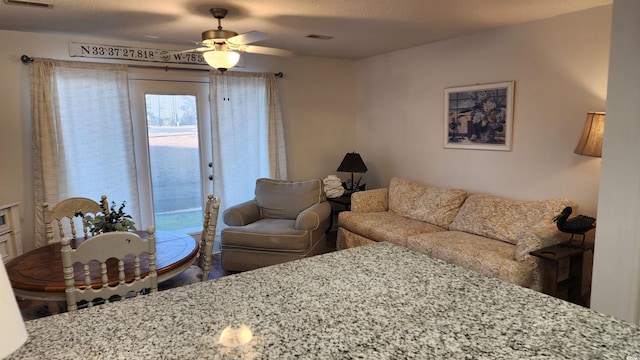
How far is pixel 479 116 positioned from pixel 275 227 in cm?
232

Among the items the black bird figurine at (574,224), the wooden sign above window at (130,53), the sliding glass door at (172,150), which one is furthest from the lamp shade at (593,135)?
the sliding glass door at (172,150)

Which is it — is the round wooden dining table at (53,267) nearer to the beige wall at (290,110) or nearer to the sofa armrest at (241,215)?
the sofa armrest at (241,215)

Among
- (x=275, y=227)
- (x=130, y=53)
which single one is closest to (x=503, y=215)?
(x=275, y=227)

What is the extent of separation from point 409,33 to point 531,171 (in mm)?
1715

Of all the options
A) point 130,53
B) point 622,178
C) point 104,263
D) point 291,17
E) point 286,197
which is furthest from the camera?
point 286,197

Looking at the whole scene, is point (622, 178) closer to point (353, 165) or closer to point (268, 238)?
point (268, 238)

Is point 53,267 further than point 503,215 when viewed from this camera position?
No

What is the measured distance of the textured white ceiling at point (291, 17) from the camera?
2885 mm

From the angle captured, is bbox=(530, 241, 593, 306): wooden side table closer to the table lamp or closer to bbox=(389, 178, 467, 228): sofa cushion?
bbox=(389, 178, 467, 228): sofa cushion

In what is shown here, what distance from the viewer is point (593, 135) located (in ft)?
9.65

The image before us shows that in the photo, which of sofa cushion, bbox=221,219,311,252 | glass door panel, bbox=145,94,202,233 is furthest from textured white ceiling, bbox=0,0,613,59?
sofa cushion, bbox=221,219,311,252

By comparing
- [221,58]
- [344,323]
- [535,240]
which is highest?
[221,58]

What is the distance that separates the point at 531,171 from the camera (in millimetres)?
3652

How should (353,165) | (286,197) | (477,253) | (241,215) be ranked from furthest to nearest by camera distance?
1. (353,165)
2. (286,197)
3. (241,215)
4. (477,253)
